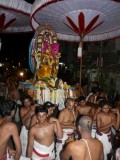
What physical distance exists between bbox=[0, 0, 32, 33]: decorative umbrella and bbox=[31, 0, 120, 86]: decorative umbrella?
2.16 ft

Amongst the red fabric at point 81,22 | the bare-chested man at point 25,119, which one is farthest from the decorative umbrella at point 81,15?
the bare-chested man at point 25,119

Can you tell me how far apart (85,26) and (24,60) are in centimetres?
3136

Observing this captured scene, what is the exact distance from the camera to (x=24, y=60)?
129 feet

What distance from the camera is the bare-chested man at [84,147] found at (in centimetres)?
288

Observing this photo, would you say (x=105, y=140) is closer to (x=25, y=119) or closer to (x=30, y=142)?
(x=25, y=119)

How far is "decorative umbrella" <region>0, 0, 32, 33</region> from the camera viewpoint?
340 inches

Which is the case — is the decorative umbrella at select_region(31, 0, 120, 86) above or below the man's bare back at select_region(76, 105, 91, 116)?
above

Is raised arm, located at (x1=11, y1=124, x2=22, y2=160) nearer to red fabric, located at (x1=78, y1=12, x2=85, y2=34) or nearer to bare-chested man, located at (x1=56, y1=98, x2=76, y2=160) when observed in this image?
bare-chested man, located at (x1=56, y1=98, x2=76, y2=160)

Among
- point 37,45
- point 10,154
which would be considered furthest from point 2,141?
point 37,45

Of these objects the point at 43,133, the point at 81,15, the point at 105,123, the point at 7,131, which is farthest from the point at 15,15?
the point at 7,131

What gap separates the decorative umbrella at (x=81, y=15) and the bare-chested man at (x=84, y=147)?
4.51m

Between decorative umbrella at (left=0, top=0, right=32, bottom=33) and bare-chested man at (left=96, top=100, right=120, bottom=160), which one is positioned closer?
bare-chested man at (left=96, top=100, right=120, bottom=160)

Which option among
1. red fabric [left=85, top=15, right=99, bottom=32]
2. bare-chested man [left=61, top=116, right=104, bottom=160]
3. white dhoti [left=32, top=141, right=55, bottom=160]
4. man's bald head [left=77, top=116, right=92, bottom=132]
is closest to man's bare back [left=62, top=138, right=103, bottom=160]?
bare-chested man [left=61, top=116, right=104, bottom=160]

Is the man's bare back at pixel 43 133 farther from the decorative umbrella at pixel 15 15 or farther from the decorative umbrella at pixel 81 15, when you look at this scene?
the decorative umbrella at pixel 15 15
